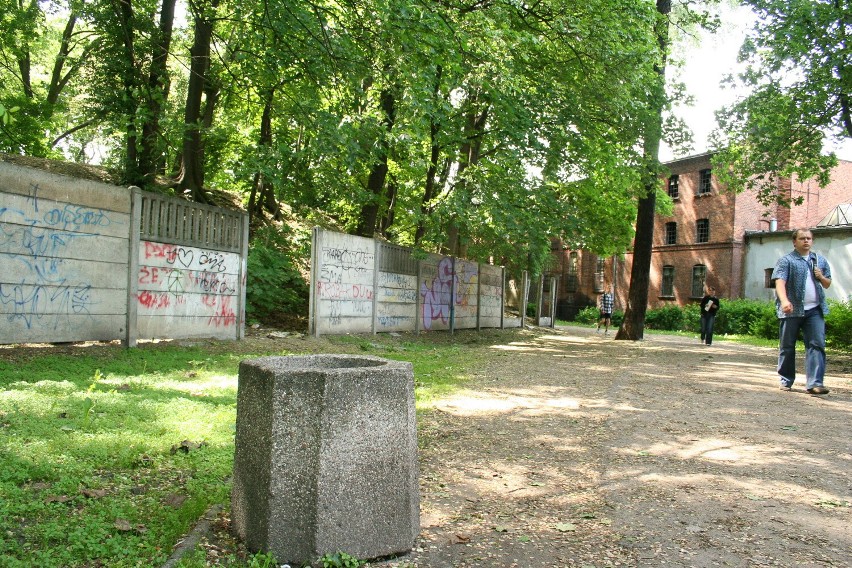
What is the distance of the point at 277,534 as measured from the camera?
2.92 m

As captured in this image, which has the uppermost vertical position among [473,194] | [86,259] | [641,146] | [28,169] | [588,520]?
[641,146]

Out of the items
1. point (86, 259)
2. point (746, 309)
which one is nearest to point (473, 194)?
point (86, 259)

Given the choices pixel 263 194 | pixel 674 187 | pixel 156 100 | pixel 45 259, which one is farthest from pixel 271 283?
pixel 674 187

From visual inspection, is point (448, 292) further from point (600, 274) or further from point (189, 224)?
point (600, 274)

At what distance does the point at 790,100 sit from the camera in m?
14.8

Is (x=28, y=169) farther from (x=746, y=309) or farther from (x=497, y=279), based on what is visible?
(x=746, y=309)

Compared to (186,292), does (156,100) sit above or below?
above

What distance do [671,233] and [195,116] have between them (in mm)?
35222

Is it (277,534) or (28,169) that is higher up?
(28,169)

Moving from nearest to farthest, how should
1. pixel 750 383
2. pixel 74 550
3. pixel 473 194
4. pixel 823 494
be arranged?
pixel 74 550 < pixel 823 494 < pixel 750 383 < pixel 473 194

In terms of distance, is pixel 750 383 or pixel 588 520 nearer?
pixel 588 520

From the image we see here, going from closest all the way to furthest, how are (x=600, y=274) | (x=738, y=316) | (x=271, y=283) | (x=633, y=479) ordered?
(x=633, y=479) < (x=271, y=283) < (x=738, y=316) < (x=600, y=274)

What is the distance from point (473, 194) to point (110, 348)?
366 inches

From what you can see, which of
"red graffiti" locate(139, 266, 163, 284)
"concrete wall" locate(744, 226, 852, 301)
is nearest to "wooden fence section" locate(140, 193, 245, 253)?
"red graffiti" locate(139, 266, 163, 284)
